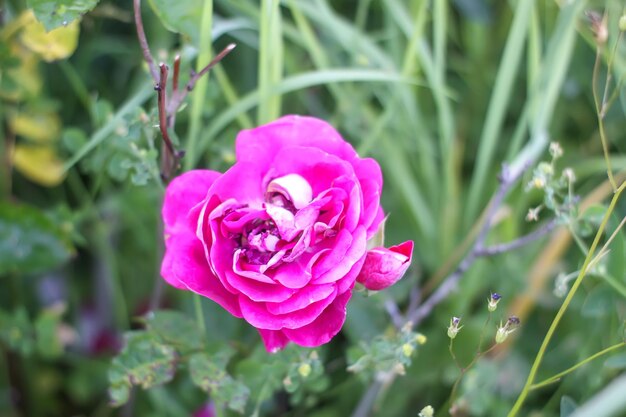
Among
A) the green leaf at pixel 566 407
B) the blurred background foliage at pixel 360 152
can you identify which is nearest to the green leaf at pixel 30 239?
the blurred background foliage at pixel 360 152

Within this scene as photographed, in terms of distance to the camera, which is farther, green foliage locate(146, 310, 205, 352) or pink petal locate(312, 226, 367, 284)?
green foliage locate(146, 310, 205, 352)

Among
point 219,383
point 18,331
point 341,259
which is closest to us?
point 341,259

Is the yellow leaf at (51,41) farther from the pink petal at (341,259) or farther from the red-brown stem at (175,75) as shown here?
the pink petal at (341,259)

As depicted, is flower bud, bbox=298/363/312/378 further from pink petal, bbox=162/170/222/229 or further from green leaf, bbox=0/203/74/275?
green leaf, bbox=0/203/74/275

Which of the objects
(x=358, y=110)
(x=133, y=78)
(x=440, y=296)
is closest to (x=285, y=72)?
(x=358, y=110)

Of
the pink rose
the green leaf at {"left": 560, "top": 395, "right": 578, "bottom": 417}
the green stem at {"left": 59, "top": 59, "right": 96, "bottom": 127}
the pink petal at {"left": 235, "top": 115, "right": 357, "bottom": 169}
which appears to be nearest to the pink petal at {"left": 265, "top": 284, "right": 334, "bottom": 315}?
the pink rose

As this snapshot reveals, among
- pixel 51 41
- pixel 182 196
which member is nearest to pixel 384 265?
pixel 182 196

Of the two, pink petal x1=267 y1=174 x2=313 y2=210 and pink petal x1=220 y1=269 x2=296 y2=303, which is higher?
pink petal x1=267 y1=174 x2=313 y2=210

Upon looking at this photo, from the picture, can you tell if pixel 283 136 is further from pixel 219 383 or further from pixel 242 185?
pixel 219 383
